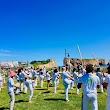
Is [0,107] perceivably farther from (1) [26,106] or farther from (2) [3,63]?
(2) [3,63]

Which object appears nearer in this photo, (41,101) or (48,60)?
(41,101)

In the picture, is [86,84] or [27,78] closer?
[86,84]

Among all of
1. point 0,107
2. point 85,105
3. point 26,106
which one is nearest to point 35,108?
point 26,106

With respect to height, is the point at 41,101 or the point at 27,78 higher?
the point at 27,78

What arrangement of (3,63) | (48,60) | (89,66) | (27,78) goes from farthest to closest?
(48,60) → (3,63) → (27,78) → (89,66)

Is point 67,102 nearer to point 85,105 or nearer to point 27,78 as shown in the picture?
point 27,78

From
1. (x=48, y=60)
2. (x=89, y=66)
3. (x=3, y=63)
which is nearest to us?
(x=89, y=66)

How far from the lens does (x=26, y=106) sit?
1662 centimetres

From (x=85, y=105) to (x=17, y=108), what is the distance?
6.74 m

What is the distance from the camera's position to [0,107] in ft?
54.1

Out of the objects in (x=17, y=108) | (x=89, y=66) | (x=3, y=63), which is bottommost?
(x=17, y=108)

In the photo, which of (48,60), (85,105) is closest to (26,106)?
(85,105)

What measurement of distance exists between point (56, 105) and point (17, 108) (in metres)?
2.50

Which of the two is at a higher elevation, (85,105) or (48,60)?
(48,60)
